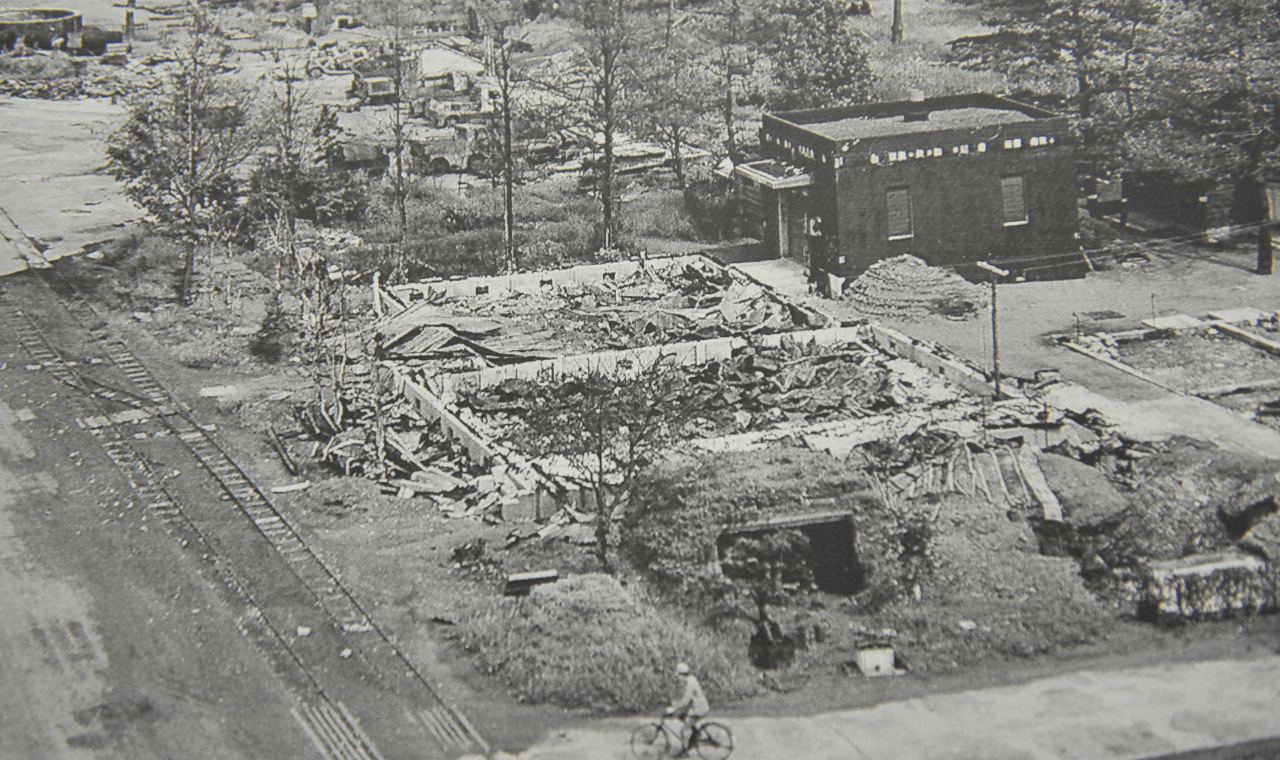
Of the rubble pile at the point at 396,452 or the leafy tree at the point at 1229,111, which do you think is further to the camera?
the leafy tree at the point at 1229,111

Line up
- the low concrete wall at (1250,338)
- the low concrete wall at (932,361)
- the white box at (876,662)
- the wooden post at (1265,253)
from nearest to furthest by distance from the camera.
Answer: the white box at (876,662) < the low concrete wall at (932,361) < the low concrete wall at (1250,338) < the wooden post at (1265,253)

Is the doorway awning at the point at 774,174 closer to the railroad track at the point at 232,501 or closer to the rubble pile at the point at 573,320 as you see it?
the rubble pile at the point at 573,320

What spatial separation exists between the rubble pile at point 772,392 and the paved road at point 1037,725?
982 centimetres

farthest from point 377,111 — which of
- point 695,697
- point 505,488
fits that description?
point 695,697

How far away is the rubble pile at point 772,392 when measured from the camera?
27188 millimetres

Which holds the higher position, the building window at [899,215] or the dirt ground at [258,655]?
the building window at [899,215]

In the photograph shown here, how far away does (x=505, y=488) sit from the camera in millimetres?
23844

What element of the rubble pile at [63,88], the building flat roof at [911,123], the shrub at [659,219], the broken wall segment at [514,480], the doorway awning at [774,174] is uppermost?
the rubble pile at [63,88]

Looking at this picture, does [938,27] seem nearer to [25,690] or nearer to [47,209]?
[47,209]

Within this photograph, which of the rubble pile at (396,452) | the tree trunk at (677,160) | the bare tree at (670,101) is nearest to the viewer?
the rubble pile at (396,452)

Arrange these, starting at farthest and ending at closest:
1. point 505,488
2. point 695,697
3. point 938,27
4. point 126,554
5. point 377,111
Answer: point 938,27 → point 377,111 → point 505,488 → point 126,554 → point 695,697

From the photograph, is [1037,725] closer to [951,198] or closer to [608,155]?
[951,198]

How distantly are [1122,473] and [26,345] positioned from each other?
1014 inches

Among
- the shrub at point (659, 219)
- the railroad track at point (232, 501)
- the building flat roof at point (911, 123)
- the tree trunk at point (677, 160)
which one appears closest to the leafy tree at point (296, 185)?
the railroad track at point (232, 501)
